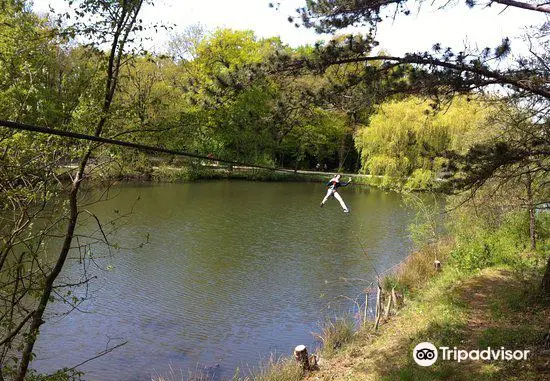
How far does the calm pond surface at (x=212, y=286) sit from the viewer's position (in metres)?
7.32

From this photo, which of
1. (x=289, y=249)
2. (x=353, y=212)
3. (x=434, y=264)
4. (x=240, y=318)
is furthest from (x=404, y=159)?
(x=240, y=318)

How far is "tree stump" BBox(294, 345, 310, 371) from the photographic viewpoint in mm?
6039

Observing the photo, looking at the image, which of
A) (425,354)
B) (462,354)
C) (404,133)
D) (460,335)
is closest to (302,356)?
(425,354)

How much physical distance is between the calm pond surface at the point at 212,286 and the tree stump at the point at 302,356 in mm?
1170

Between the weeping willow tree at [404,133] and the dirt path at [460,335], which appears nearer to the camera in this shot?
the dirt path at [460,335]

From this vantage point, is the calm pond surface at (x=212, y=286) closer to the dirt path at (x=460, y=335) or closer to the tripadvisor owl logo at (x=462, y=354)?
the dirt path at (x=460, y=335)

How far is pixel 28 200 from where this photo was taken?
13.8ft

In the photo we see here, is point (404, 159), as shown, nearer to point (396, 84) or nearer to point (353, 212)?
point (353, 212)

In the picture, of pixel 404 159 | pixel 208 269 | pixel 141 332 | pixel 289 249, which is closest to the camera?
pixel 141 332

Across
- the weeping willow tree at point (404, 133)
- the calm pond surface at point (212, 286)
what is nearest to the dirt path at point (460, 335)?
the calm pond surface at point (212, 286)

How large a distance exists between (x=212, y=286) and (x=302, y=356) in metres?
4.51

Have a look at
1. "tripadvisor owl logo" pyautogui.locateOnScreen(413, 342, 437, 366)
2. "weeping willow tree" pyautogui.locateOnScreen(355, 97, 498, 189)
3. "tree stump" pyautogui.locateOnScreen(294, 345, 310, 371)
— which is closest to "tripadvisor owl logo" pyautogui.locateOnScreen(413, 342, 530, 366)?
"tripadvisor owl logo" pyautogui.locateOnScreen(413, 342, 437, 366)

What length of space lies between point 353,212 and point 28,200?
1662cm

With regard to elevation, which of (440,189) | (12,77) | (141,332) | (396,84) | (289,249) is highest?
(396,84)
